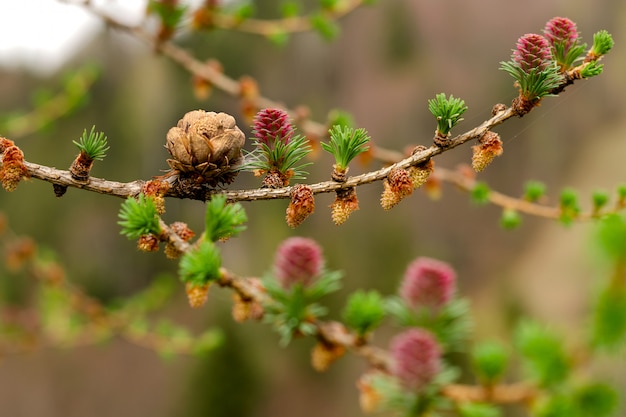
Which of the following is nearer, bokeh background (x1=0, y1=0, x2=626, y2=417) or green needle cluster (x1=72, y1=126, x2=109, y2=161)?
green needle cluster (x1=72, y1=126, x2=109, y2=161)

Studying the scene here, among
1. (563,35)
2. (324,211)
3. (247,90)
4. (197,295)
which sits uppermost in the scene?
(324,211)

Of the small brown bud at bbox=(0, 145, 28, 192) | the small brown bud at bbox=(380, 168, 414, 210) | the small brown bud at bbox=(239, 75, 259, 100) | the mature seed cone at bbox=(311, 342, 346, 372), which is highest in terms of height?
the small brown bud at bbox=(239, 75, 259, 100)

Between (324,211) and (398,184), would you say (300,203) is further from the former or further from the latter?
(324,211)

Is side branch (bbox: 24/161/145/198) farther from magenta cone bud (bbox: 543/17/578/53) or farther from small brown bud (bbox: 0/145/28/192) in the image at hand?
magenta cone bud (bbox: 543/17/578/53)

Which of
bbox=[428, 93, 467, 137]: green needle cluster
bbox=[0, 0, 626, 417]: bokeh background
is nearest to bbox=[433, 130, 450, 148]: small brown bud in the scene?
bbox=[428, 93, 467, 137]: green needle cluster

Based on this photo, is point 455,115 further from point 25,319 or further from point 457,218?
point 25,319

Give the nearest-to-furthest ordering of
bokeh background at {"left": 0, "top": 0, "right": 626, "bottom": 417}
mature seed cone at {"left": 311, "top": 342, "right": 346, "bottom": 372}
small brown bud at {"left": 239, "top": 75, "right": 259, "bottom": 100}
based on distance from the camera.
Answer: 1. mature seed cone at {"left": 311, "top": 342, "right": 346, "bottom": 372}
2. small brown bud at {"left": 239, "top": 75, "right": 259, "bottom": 100}
3. bokeh background at {"left": 0, "top": 0, "right": 626, "bottom": 417}

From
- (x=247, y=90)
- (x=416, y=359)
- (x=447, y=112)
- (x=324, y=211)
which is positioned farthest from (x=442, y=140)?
(x=324, y=211)
